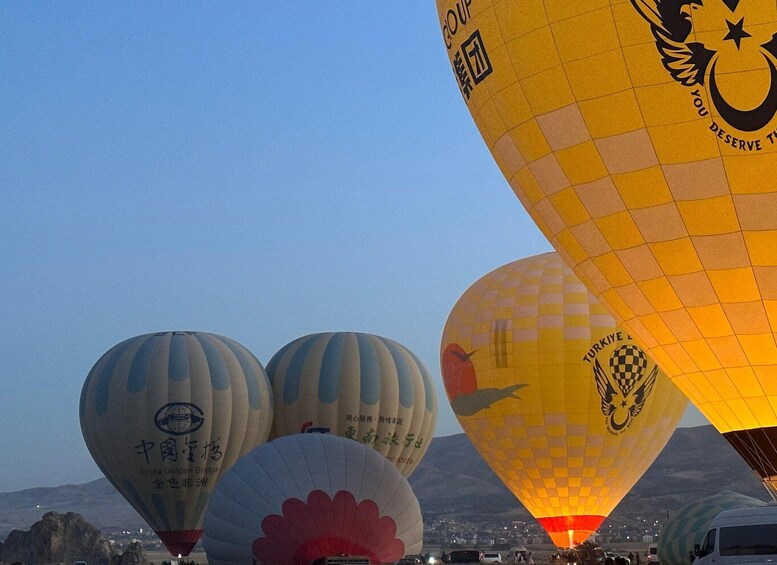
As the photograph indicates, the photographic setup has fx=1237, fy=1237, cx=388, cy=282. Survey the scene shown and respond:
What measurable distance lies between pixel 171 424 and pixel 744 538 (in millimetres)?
19735

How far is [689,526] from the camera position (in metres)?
24.4

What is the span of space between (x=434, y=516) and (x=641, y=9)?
118 metres

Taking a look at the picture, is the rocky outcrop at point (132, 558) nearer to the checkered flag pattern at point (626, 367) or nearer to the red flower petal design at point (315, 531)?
the checkered flag pattern at point (626, 367)

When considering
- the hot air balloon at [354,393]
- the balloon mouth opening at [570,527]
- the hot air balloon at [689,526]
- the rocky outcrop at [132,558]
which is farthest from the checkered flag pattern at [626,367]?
the rocky outcrop at [132,558]

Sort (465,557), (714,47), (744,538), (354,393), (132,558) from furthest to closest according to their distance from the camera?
(465,557)
(132,558)
(354,393)
(714,47)
(744,538)

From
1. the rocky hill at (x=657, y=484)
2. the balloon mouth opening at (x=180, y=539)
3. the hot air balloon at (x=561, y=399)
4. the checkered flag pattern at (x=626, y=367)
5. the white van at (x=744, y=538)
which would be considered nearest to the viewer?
the white van at (x=744, y=538)

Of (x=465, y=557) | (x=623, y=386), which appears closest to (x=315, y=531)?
(x=623, y=386)

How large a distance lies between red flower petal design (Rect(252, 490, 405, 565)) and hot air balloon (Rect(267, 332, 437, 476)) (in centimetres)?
1357

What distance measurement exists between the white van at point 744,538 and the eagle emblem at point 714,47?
4.41m

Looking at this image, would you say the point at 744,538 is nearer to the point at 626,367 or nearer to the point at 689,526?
the point at 689,526

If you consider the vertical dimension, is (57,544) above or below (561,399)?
below

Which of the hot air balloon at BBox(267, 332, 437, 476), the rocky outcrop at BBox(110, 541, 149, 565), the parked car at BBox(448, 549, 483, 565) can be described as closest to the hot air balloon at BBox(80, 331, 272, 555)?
the hot air balloon at BBox(267, 332, 437, 476)

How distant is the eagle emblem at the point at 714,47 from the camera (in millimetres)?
→ 14055

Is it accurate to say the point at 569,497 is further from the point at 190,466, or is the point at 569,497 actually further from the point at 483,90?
the point at 483,90
